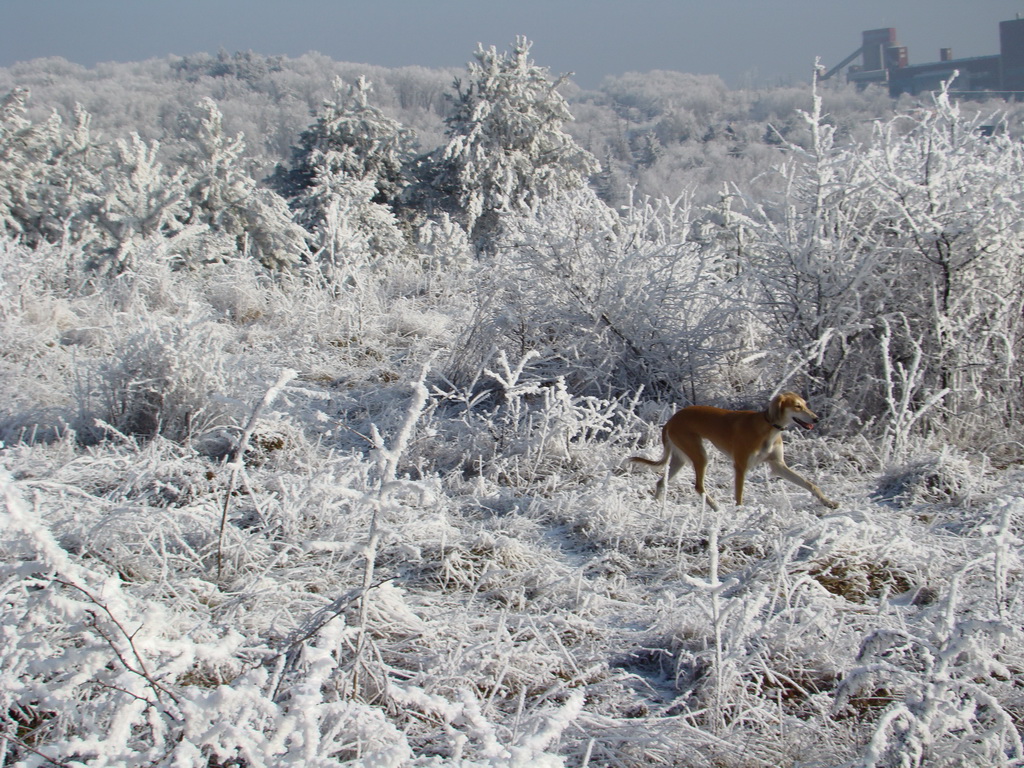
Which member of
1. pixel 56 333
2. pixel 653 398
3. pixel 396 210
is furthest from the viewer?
pixel 396 210

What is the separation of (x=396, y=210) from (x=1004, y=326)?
617 inches

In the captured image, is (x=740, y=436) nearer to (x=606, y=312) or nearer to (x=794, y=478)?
(x=794, y=478)

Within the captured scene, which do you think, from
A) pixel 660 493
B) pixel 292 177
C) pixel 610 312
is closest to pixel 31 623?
pixel 660 493

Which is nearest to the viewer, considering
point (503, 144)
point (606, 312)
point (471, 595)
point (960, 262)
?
point (471, 595)

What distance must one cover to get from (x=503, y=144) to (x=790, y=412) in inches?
654

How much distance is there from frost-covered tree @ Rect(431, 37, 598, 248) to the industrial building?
62.6 ft

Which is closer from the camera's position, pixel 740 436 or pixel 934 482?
pixel 740 436

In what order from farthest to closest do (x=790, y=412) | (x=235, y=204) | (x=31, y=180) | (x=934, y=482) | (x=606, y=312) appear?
(x=31, y=180) < (x=235, y=204) < (x=606, y=312) < (x=934, y=482) < (x=790, y=412)

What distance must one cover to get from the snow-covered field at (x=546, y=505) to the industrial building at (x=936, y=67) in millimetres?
30000

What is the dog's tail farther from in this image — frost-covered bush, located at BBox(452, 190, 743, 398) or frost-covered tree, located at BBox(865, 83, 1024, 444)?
frost-covered tree, located at BBox(865, 83, 1024, 444)

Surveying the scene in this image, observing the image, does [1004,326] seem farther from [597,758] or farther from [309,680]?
[309,680]

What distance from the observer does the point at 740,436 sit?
295 centimetres

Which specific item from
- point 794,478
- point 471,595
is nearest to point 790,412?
point 794,478

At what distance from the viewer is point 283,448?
362 cm
